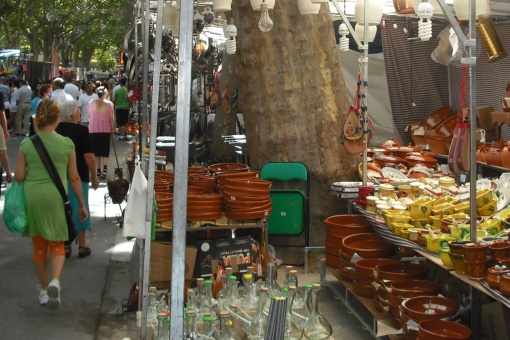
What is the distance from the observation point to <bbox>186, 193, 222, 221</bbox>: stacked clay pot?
638cm

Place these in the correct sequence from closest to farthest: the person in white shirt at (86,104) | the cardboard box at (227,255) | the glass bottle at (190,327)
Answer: the glass bottle at (190,327) → the cardboard box at (227,255) → the person in white shirt at (86,104)

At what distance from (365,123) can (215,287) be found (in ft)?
9.42

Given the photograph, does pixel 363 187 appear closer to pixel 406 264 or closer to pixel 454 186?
pixel 454 186

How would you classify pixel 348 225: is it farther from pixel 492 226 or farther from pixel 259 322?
pixel 259 322

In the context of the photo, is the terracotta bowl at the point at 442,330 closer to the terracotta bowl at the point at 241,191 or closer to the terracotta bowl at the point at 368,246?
the terracotta bowl at the point at 368,246

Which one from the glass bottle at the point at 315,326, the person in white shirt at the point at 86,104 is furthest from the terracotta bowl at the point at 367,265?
the person in white shirt at the point at 86,104

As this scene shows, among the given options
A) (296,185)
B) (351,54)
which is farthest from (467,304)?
(351,54)

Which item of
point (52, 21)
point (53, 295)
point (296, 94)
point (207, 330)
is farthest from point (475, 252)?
point (52, 21)

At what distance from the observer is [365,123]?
277 inches

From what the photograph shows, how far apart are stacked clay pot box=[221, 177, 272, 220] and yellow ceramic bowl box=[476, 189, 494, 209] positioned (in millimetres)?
1799

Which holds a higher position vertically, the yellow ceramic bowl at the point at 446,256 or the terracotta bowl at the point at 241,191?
the terracotta bowl at the point at 241,191

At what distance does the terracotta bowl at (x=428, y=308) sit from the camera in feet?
15.1

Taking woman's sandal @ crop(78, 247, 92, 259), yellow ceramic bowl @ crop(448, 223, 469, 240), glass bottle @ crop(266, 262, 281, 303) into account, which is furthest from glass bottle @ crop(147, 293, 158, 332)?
woman's sandal @ crop(78, 247, 92, 259)

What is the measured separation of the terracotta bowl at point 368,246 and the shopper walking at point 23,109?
16.6 meters
